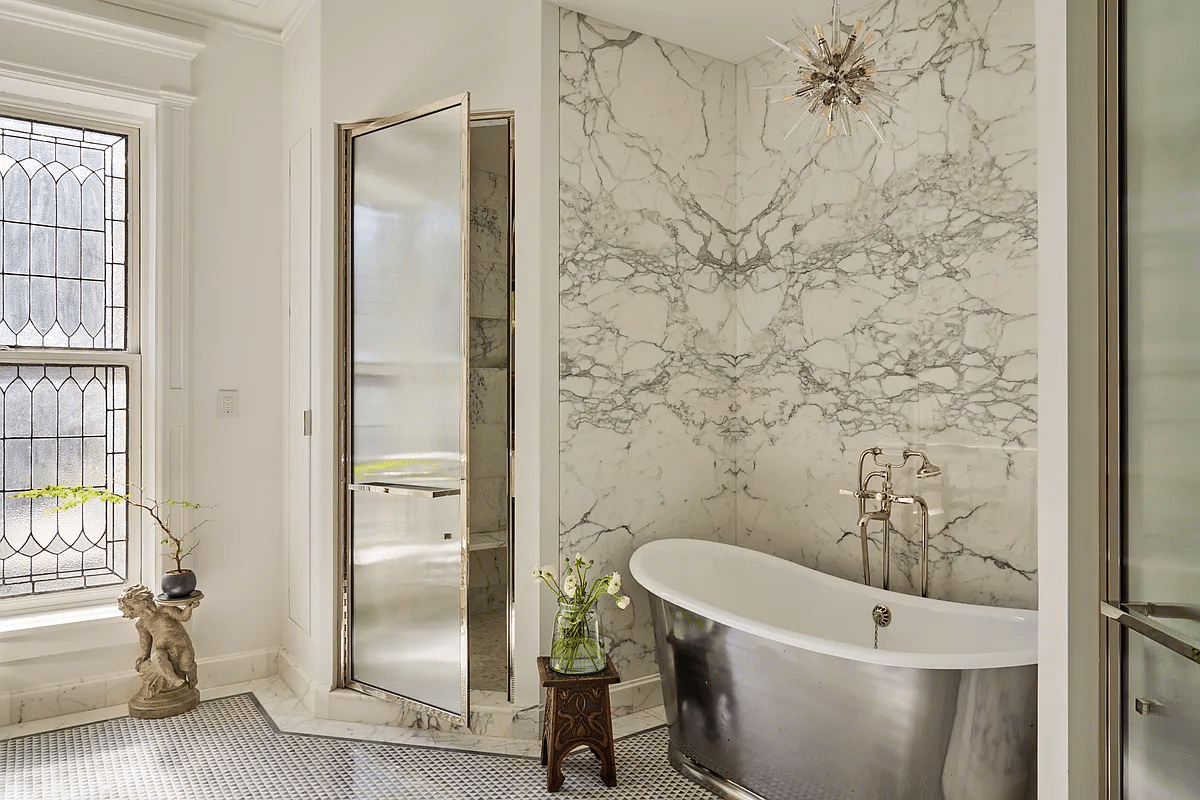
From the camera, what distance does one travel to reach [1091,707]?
1.21 m

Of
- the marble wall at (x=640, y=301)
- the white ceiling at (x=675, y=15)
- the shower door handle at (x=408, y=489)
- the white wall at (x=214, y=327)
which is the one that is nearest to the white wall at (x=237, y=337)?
the white wall at (x=214, y=327)

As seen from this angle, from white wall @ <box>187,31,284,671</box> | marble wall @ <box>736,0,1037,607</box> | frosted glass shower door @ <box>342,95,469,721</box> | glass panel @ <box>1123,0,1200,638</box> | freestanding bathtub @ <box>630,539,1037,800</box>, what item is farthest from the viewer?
white wall @ <box>187,31,284,671</box>

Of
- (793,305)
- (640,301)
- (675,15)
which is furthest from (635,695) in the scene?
(675,15)

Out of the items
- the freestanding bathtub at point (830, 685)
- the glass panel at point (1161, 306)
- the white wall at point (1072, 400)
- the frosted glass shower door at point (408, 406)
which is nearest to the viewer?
the glass panel at point (1161, 306)

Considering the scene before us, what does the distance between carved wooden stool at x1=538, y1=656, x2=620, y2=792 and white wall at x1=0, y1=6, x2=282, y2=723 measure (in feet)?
5.27

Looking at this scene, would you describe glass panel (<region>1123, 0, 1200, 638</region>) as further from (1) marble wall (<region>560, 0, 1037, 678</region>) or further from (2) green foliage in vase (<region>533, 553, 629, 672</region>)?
(2) green foliage in vase (<region>533, 553, 629, 672</region>)

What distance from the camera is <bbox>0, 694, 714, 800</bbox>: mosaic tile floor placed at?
2.40 m

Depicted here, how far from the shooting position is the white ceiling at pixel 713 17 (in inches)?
110

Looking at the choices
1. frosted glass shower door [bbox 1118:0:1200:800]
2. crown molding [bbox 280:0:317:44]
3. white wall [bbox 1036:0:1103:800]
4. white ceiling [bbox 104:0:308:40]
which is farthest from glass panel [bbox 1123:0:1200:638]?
white ceiling [bbox 104:0:308:40]

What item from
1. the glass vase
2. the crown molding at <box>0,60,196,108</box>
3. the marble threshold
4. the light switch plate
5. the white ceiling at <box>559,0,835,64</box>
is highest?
the white ceiling at <box>559,0,835,64</box>

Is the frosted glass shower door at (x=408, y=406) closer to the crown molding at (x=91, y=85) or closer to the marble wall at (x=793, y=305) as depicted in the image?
the marble wall at (x=793, y=305)

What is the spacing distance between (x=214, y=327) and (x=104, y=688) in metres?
1.50

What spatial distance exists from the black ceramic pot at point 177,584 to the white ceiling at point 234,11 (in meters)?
2.26

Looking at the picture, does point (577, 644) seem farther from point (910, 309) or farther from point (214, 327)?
point (214, 327)
